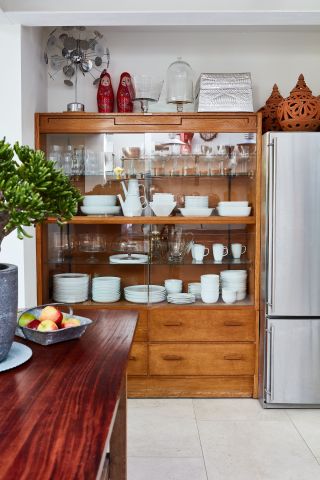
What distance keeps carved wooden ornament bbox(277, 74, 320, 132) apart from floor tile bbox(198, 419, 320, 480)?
1.91 metres

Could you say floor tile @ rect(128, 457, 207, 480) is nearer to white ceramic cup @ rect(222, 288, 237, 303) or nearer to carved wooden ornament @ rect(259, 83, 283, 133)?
white ceramic cup @ rect(222, 288, 237, 303)

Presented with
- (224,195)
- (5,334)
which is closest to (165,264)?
(224,195)

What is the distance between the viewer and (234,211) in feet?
12.2

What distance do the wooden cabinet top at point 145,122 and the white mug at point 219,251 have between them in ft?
2.70

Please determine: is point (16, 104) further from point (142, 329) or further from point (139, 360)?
point (139, 360)

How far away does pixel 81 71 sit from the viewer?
393cm

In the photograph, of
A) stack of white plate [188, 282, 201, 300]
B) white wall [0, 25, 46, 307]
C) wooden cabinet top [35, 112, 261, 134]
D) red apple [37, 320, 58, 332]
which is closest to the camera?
red apple [37, 320, 58, 332]

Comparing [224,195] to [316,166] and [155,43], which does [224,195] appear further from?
[155,43]

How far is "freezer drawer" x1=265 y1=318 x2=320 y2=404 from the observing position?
3484 mm

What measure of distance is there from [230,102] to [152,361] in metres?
1.88

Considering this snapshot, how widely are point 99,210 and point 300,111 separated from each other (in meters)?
1.52

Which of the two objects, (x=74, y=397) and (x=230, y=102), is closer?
(x=74, y=397)

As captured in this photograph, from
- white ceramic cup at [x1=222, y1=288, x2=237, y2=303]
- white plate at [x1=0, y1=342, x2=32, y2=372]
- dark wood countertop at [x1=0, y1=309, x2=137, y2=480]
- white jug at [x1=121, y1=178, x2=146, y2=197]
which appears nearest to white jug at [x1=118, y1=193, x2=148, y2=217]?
white jug at [x1=121, y1=178, x2=146, y2=197]

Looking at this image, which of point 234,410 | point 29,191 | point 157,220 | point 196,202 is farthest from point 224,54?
point 29,191
